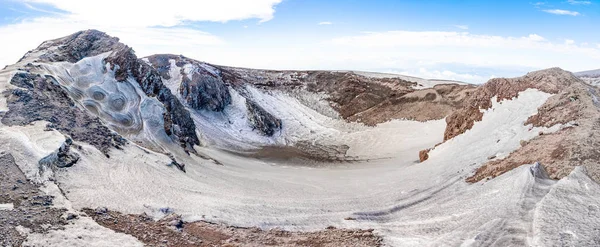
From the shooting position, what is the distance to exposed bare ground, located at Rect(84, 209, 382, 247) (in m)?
9.36

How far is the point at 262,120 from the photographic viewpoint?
38.2m

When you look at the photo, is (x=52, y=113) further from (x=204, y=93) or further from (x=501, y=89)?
(x=501, y=89)

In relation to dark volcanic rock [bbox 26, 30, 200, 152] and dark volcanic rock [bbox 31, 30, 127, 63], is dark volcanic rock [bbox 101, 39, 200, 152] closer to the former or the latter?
dark volcanic rock [bbox 26, 30, 200, 152]

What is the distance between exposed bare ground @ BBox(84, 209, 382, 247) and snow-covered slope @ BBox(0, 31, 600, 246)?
0.19m

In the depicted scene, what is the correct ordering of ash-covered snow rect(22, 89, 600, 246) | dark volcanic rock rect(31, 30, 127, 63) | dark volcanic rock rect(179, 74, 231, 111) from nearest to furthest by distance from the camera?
ash-covered snow rect(22, 89, 600, 246), dark volcanic rock rect(31, 30, 127, 63), dark volcanic rock rect(179, 74, 231, 111)

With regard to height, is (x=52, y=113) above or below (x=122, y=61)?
below

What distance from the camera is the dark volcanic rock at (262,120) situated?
37.4 m

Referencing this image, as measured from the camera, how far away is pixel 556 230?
8117 mm

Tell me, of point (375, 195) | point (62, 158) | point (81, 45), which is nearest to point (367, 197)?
point (375, 195)

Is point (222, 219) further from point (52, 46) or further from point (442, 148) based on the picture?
point (52, 46)

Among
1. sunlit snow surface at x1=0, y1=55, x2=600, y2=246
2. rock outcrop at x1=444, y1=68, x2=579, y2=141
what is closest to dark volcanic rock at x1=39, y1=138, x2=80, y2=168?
sunlit snow surface at x1=0, y1=55, x2=600, y2=246

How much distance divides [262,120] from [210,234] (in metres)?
28.6

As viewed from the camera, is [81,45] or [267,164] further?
[81,45]

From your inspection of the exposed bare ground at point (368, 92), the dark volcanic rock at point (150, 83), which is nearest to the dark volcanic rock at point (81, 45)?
the dark volcanic rock at point (150, 83)
